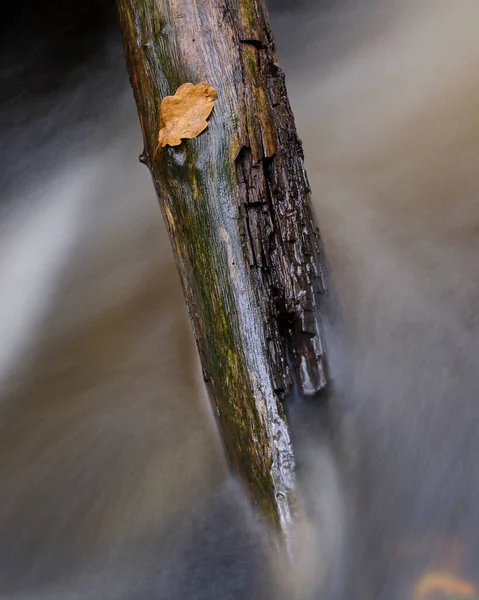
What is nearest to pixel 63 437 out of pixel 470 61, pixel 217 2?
pixel 217 2

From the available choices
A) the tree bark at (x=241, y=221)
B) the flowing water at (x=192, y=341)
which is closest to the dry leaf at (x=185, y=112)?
the tree bark at (x=241, y=221)

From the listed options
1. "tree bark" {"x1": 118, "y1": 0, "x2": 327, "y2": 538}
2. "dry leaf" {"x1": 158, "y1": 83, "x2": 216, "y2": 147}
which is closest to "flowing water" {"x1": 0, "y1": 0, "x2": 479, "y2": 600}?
"tree bark" {"x1": 118, "y1": 0, "x2": 327, "y2": 538}

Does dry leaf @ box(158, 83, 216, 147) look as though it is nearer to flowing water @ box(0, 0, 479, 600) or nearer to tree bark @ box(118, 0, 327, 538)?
tree bark @ box(118, 0, 327, 538)

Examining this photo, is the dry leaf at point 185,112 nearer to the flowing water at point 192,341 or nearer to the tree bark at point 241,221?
the tree bark at point 241,221
